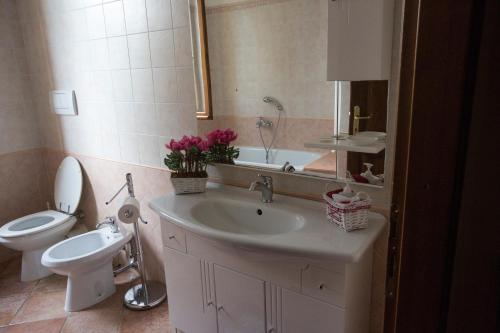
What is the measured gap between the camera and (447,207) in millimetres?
382

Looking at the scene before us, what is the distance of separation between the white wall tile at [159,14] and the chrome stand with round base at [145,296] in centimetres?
160

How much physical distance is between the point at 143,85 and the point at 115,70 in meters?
0.26

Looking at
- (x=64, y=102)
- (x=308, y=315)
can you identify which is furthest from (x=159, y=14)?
(x=308, y=315)

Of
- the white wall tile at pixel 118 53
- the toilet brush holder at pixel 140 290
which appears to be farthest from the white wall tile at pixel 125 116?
the toilet brush holder at pixel 140 290

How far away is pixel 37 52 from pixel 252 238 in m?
2.45

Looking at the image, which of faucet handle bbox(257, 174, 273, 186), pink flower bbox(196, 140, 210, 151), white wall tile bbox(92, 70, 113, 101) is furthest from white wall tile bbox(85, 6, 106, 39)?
faucet handle bbox(257, 174, 273, 186)

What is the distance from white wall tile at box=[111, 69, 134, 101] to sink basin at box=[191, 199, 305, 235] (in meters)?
0.95

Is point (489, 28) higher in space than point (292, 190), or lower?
higher

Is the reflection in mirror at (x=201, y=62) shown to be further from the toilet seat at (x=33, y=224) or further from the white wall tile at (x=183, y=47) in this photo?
the toilet seat at (x=33, y=224)

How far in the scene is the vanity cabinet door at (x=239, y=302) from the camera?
1.46m

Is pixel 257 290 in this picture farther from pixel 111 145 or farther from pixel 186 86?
pixel 111 145

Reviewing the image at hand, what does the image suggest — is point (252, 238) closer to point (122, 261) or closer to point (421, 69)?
point (421, 69)

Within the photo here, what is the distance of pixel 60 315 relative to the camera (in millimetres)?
2230

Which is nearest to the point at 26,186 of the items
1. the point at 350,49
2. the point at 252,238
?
the point at 252,238
